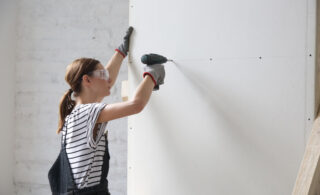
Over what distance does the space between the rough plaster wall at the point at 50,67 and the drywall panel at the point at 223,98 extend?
95 centimetres

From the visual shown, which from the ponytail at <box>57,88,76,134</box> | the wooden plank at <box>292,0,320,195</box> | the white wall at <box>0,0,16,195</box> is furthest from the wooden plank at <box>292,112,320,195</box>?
the white wall at <box>0,0,16,195</box>

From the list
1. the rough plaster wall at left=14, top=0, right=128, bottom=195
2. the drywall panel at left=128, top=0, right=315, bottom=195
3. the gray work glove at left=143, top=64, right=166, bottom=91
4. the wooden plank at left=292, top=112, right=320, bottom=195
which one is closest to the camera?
the wooden plank at left=292, top=112, right=320, bottom=195

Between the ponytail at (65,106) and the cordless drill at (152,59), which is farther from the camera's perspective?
the ponytail at (65,106)

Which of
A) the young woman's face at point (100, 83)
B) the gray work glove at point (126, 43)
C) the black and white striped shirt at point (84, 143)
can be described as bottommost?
the black and white striped shirt at point (84, 143)

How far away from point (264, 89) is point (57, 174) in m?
0.96

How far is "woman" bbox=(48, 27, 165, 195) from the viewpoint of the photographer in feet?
5.03

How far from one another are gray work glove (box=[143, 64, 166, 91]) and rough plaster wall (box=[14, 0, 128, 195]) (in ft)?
3.64

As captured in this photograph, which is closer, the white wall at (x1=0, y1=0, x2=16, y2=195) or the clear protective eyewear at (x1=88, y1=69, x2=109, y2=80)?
the clear protective eyewear at (x1=88, y1=69, x2=109, y2=80)

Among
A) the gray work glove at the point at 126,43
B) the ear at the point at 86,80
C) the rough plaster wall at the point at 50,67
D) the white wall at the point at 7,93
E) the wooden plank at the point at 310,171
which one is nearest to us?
the wooden plank at the point at 310,171

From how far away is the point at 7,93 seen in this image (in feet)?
9.43

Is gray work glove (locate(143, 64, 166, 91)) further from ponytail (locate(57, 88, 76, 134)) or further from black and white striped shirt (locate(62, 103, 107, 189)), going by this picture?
ponytail (locate(57, 88, 76, 134))

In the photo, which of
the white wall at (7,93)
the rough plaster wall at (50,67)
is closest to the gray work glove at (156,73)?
the rough plaster wall at (50,67)

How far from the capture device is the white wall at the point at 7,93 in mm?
2846

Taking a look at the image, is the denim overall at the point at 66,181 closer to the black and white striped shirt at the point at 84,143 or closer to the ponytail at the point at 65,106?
the black and white striped shirt at the point at 84,143
